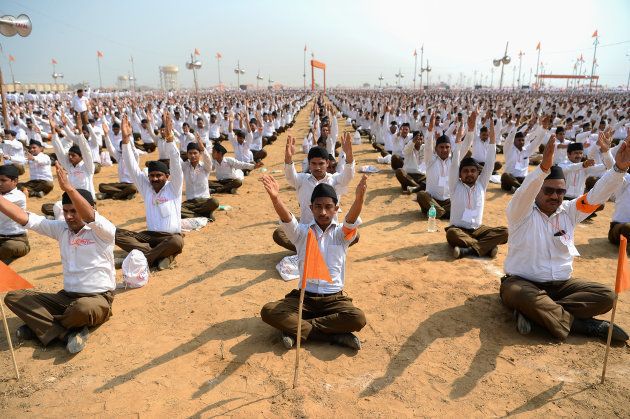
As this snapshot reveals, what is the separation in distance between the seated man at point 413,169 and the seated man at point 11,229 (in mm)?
7587

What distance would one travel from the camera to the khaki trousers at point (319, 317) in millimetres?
3689

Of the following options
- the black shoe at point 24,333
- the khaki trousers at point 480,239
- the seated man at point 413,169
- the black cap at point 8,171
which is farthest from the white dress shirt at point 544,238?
the black cap at point 8,171

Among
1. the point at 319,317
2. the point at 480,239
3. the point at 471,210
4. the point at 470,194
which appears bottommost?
the point at 319,317

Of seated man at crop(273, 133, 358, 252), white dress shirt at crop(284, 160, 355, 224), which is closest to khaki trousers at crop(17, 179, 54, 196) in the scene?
seated man at crop(273, 133, 358, 252)

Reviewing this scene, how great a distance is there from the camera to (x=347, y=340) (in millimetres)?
3744

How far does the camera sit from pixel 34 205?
905 cm

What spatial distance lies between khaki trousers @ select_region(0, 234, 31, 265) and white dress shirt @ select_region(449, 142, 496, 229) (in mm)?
6698

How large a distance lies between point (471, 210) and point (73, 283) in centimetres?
537

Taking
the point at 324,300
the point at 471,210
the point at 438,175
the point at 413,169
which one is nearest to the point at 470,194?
the point at 471,210

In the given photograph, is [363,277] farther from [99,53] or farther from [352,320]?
[99,53]

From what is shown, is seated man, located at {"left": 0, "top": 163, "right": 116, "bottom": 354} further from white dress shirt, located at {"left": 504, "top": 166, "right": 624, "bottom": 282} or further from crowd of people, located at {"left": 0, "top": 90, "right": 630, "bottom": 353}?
white dress shirt, located at {"left": 504, "top": 166, "right": 624, "bottom": 282}

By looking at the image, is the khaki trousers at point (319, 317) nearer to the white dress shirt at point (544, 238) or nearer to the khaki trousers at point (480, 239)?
the white dress shirt at point (544, 238)

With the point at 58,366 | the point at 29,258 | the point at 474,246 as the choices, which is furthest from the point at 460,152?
the point at 29,258

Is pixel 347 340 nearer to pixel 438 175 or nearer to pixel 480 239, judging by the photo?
pixel 480 239
